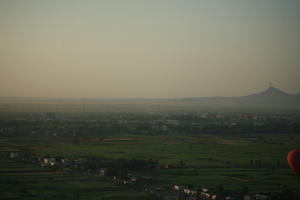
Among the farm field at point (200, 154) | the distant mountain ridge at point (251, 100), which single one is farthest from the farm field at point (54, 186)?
the distant mountain ridge at point (251, 100)

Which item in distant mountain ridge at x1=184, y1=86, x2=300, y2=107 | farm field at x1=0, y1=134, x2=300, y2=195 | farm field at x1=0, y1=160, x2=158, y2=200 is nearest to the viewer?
farm field at x1=0, y1=160, x2=158, y2=200

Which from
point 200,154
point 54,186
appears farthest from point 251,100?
point 54,186

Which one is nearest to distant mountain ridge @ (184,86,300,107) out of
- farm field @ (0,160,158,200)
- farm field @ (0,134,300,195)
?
farm field @ (0,134,300,195)

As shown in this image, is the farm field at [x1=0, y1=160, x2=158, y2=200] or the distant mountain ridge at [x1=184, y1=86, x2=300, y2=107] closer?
the farm field at [x1=0, y1=160, x2=158, y2=200]

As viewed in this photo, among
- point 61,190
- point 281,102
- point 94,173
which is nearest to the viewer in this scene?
point 61,190

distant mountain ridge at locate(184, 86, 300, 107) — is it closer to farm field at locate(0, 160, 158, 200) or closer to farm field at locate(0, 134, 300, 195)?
farm field at locate(0, 134, 300, 195)

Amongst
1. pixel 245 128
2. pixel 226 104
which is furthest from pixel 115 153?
pixel 226 104

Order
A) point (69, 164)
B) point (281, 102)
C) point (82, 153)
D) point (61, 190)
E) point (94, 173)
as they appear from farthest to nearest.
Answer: point (281, 102) → point (82, 153) → point (69, 164) → point (94, 173) → point (61, 190)

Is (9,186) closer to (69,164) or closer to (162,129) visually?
(69,164)

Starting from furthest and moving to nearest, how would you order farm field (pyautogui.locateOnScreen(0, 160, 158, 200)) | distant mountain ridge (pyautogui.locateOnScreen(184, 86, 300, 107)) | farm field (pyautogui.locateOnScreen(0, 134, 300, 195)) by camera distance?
distant mountain ridge (pyautogui.locateOnScreen(184, 86, 300, 107))
farm field (pyautogui.locateOnScreen(0, 134, 300, 195))
farm field (pyautogui.locateOnScreen(0, 160, 158, 200))
